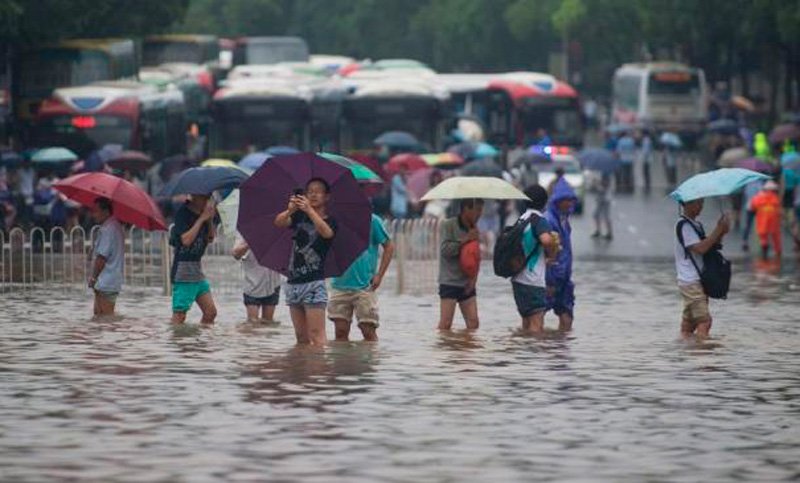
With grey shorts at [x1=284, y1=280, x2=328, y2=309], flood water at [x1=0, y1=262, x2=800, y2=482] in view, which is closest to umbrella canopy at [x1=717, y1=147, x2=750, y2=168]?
flood water at [x1=0, y1=262, x2=800, y2=482]

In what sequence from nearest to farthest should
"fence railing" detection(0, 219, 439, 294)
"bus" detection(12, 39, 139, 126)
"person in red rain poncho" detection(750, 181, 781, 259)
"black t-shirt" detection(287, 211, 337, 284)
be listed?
"black t-shirt" detection(287, 211, 337, 284) → "fence railing" detection(0, 219, 439, 294) → "person in red rain poncho" detection(750, 181, 781, 259) → "bus" detection(12, 39, 139, 126)

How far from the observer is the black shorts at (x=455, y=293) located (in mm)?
21625

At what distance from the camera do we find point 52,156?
150 ft

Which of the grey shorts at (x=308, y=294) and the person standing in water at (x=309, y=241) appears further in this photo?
the grey shorts at (x=308, y=294)

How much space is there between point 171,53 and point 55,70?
715 inches

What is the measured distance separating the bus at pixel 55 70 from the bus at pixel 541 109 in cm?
1785

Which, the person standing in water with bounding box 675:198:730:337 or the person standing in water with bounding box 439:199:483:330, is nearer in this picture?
the person standing in water with bounding box 675:198:730:337

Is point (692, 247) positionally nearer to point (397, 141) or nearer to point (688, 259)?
point (688, 259)

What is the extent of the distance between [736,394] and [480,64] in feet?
305

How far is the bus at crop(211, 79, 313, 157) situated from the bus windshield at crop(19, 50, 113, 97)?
2.99 meters

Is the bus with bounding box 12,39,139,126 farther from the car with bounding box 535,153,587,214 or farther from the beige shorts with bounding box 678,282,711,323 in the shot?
the beige shorts with bounding box 678,282,711,323

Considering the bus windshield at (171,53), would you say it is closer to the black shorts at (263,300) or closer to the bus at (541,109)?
the bus at (541,109)

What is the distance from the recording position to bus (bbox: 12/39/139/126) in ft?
181

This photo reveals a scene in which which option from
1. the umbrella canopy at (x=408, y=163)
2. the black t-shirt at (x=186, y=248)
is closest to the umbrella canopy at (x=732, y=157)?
the umbrella canopy at (x=408, y=163)
